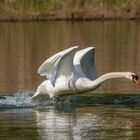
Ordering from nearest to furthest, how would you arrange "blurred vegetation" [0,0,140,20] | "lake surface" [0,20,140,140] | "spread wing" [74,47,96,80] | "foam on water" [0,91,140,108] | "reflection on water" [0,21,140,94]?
"lake surface" [0,20,140,140] < "foam on water" [0,91,140,108] < "spread wing" [74,47,96,80] < "reflection on water" [0,21,140,94] < "blurred vegetation" [0,0,140,20]

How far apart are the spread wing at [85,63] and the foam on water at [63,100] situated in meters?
0.50

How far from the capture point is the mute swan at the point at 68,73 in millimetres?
15859

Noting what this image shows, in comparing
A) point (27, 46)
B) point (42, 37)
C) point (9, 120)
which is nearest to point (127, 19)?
point (42, 37)

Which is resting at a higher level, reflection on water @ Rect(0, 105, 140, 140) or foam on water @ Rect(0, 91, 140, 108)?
foam on water @ Rect(0, 91, 140, 108)

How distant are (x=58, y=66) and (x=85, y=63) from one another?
898 millimetres

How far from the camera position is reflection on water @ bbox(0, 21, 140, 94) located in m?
20.2

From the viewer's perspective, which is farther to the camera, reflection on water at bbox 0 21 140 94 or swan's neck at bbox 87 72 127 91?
reflection on water at bbox 0 21 140 94

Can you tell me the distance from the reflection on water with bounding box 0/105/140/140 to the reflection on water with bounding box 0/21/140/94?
104 inches

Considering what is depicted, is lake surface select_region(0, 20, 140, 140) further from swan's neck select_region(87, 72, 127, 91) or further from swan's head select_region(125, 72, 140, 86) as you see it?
swan's head select_region(125, 72, 140, 86)

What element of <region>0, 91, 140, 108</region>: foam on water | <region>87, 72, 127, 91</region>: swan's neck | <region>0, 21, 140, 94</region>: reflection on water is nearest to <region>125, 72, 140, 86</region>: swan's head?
<region>87, 72, 127, 91</region>: swan's neck

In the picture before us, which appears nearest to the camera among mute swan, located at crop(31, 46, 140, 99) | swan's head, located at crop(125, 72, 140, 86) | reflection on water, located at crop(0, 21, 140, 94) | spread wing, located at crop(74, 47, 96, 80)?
swan's head, located at crop(125, 72, 140, 86)

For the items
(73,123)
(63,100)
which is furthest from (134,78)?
(63,100)

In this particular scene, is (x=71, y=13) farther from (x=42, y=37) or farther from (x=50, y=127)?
(x=50, y=127)

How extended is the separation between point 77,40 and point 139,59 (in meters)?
9.92
